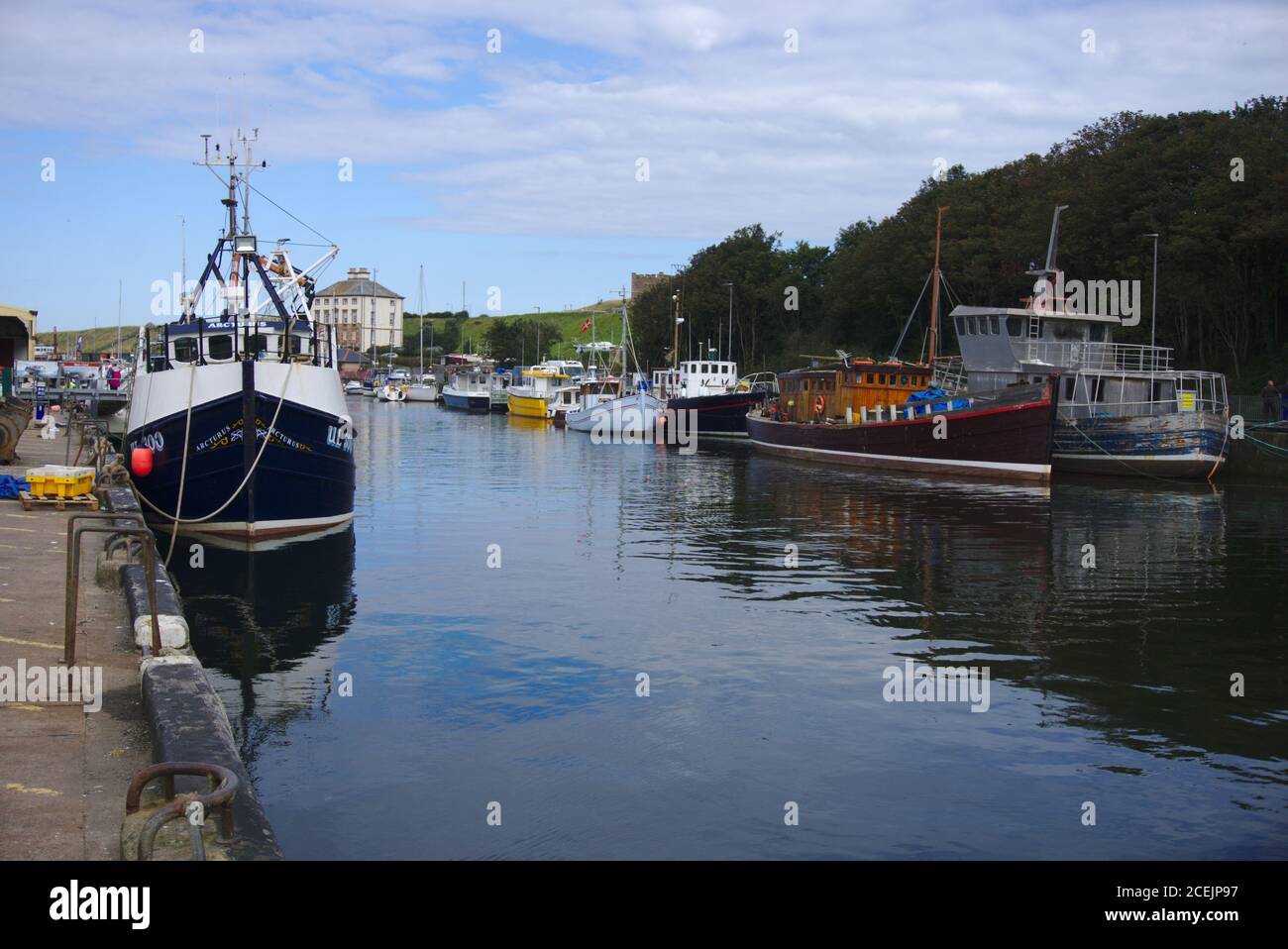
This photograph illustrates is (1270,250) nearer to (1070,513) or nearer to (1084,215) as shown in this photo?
(1084,215)

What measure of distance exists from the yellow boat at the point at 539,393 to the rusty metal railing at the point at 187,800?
7967 centimetres

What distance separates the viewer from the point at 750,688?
12711 millimetres

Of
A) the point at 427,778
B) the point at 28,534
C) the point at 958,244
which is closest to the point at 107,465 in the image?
the point at 28,534

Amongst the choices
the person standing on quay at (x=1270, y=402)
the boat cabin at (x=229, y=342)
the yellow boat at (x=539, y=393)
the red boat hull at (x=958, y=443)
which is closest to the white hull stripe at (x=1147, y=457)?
the red boat hull at (x=958, y=443)

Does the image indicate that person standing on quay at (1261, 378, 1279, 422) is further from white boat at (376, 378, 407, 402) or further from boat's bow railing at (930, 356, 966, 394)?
white boat at (376, 378, 407, 402)

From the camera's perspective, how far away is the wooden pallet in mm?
20562

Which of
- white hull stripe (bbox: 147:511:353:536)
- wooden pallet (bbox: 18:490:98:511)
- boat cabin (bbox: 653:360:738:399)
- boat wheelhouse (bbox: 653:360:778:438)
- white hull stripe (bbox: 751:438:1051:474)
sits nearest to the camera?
wooden pallet (bbox: 18:490:98:511)

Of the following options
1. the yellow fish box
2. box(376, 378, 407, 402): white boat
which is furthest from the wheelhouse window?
box(376, 378, 407, 402): white boat

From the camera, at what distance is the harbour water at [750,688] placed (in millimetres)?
9023

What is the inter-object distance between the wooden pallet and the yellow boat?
2568 inches

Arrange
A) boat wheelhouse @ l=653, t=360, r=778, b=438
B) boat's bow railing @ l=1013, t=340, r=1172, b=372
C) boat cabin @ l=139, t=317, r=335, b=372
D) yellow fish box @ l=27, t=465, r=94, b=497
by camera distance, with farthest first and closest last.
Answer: boat wheelhouse @ l=653, t=360, r=778, b=438, boat's bow railing @ l=1013, t=340, r=1172, b=372, boat cabin @ l=139, t=317, r=335, b=372, yellow fish box @ l=27, t=465, r=94, b=497

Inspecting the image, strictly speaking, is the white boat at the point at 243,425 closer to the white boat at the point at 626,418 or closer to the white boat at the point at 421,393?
the white boat at the point at 626,418

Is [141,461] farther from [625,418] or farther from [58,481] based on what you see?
[625,418]

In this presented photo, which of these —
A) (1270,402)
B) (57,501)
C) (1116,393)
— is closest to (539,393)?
(1116,393)
